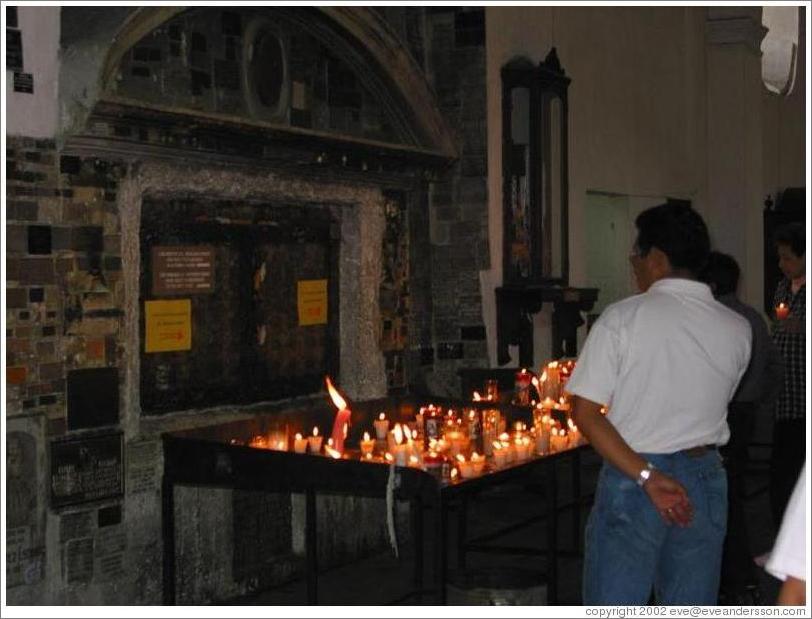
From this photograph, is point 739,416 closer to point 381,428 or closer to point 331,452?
point 381,428

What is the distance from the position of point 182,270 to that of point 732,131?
9531 mm

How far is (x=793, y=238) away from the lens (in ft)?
23.9

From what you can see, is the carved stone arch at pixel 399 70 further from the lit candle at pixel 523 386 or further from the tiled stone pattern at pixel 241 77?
the lit candle at pixel 523 386

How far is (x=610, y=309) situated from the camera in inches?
171

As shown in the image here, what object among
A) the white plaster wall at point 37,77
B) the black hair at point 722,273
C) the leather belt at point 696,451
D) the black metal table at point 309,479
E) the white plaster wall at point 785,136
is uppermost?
the white plaster wall at point 785,136

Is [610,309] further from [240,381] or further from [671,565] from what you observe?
[240,381]

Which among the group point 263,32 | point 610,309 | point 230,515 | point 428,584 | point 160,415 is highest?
point 263,32

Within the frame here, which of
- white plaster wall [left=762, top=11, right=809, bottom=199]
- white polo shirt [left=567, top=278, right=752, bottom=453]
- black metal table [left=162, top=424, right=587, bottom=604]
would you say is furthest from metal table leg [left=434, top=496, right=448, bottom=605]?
white plaster wall [left=762, top=11, right=809, bottom=199]

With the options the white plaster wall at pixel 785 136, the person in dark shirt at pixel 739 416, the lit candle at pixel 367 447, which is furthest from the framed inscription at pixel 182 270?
the white plaster wall at pixel 785 136

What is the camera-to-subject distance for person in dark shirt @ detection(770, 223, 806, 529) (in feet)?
23.2

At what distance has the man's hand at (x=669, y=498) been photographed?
4.19 meters

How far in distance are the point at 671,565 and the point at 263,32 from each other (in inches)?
170

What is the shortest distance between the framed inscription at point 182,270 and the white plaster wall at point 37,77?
3.24 feet

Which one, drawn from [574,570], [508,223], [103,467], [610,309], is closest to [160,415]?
[103,467]
